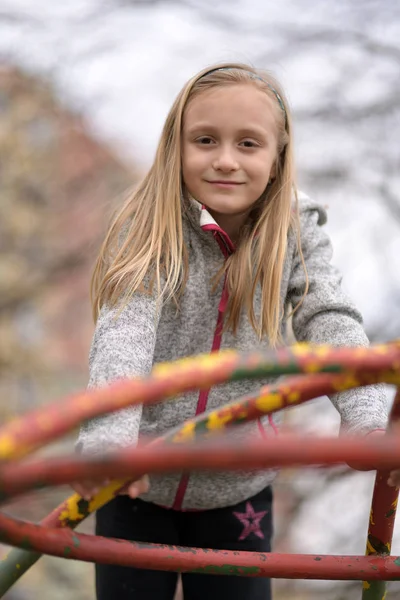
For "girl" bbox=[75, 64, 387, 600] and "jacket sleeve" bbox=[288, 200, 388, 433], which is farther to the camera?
"girl" bbox=[75, 64, 387, 600]

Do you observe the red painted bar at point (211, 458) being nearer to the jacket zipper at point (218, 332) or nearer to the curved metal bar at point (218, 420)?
the curved metal bar at point (218, 420)

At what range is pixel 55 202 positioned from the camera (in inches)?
143

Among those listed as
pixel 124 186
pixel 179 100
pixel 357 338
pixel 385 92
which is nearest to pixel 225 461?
pixel 357 338

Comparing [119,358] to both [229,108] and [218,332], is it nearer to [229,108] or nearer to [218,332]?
[218,332]

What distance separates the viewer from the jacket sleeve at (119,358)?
91 centimetres

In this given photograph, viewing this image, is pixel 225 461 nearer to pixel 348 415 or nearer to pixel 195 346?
pixel 348 415

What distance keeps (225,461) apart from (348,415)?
59 cm

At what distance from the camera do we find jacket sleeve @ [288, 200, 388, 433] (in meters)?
1.05

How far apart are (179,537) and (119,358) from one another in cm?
54

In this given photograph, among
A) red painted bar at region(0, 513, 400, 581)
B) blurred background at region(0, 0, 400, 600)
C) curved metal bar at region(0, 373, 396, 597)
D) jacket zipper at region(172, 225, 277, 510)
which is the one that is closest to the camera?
curved metal bar at region(0, 373, 396, 597)

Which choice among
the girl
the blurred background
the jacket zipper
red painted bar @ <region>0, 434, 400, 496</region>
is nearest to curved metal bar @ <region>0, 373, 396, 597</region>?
red painted bar @ <region>0, 434, 400, 496</region>

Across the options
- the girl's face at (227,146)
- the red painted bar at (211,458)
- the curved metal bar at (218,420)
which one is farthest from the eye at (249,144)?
the red painted bar at (211,458)

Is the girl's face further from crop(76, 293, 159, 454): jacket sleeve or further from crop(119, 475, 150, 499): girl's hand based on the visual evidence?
crop(119, 475, 150, 499): girl's hand

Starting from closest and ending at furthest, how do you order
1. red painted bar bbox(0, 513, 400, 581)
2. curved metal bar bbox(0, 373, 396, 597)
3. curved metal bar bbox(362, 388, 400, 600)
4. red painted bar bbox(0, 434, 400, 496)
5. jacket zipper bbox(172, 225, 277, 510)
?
red painted bar bbox(0, 434, 400, 496), curved metal bar bbox(0, 373, 396, 597), red painted bar bbox(0, 513, 400, 581), curved metal bar bbox(362, 388, 400, 600), jacket zipper bbox(172, 225, 277, 510)
